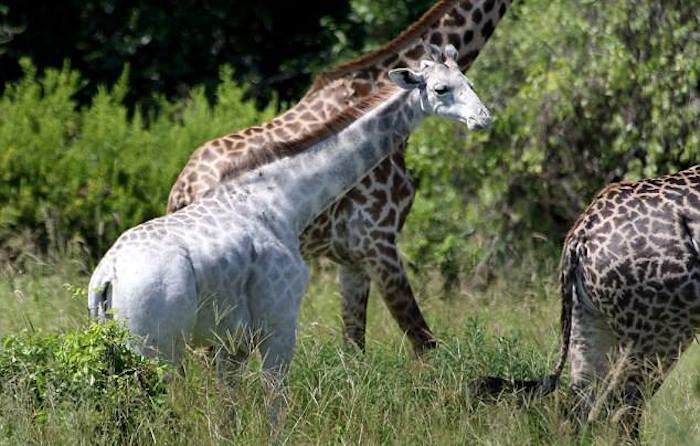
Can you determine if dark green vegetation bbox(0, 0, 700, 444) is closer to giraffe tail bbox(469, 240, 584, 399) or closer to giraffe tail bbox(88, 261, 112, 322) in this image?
giraffe tail bbox(469, 240, 584, 399)

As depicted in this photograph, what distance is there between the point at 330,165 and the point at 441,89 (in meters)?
0.63

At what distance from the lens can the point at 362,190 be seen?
8211 mm

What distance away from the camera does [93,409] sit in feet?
20.1

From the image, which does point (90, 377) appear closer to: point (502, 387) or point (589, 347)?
point (502, 387)

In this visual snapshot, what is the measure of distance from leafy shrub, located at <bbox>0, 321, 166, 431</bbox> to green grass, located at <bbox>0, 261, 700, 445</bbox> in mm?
47

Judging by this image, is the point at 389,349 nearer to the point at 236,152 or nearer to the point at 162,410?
the point at 236,152

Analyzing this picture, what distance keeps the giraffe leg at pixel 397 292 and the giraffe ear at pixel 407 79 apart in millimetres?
1369

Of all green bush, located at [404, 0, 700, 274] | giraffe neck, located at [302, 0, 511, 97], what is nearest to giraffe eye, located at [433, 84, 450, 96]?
→ giraffe neck, located at [302, 0, 511, 97]

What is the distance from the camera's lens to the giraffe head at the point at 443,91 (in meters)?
6.96

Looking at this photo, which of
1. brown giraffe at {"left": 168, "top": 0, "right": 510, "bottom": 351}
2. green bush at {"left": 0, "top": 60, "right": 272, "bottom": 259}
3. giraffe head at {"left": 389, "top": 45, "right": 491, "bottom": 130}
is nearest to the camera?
giraffe head at {"left": 389, "top": 45, "right": 491, "bottom": 130}

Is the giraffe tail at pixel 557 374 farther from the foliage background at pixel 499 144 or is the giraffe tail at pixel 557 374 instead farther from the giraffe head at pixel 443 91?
the foliage background at pixel 499 144

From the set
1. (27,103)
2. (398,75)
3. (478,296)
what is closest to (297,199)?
(398,75)

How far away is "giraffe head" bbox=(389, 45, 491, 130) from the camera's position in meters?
6.96

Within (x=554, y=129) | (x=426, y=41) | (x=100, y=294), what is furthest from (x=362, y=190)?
(x=554, y=129)
